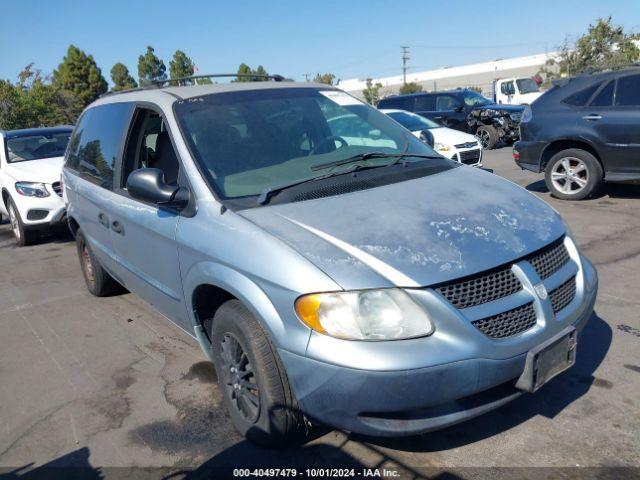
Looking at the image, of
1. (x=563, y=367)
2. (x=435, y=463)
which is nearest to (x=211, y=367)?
(x=435, y=463)

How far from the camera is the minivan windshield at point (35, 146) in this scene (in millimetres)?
8250

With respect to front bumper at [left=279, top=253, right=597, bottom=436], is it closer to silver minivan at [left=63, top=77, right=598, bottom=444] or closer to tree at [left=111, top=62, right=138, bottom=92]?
silver minivan at [left=63, top=77, right=598, bottom=444]

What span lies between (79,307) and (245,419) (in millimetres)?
3006

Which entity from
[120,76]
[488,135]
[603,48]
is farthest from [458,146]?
[120,76]

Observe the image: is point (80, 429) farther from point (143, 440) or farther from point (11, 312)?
point (11, 312)

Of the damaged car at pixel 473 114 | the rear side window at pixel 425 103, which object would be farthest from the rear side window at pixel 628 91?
the rear side window at pixel 425 103

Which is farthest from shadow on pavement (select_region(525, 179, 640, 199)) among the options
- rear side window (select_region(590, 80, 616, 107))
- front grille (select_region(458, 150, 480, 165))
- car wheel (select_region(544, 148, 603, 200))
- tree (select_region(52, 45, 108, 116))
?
tree (select_region(52, 45, 108, 116))

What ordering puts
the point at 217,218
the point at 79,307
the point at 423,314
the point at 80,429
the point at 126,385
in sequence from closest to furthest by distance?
1. the point at 423,314
2. the point at 217,218
3. the point at 80,429
4. the point at 126,385
5. the point at 79,307

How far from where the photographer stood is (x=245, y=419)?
279 centimetres

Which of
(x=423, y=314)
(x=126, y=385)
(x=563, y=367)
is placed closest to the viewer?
(x=423, y=314)

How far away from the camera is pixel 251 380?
107 inches

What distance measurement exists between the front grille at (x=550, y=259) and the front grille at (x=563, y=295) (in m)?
0.08

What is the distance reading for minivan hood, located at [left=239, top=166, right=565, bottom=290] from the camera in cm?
228

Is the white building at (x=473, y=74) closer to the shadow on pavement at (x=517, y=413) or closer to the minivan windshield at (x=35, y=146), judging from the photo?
the minivan windshield at (x=35, y=146)
